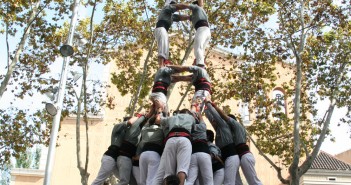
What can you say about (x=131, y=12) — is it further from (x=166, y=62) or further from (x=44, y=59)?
(x=166, y=62)

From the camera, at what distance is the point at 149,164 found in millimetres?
6355

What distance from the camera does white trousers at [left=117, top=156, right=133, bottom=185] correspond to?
6.71 metres

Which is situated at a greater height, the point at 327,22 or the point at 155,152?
the point at 327,22

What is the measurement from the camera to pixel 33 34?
1490 centimetres

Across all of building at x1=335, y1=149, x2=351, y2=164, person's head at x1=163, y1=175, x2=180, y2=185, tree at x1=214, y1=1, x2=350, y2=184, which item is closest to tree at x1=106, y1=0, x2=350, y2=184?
tree at x1=214, y1=1, x2=350, y2=184

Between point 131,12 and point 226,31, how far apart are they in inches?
141

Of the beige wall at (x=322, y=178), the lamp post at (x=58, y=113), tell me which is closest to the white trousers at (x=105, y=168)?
the lamp post at (x=58, y=113)

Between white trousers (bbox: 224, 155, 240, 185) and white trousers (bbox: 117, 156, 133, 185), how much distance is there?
1567 millimetres

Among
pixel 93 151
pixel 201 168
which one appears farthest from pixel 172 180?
pixel 93 151

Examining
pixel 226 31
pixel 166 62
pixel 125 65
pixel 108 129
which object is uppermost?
pixel 226 31

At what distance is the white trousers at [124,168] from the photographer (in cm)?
671

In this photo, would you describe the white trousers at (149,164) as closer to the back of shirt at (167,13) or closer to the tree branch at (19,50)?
the back of shirt at (167,13)

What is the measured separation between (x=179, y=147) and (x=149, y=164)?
63 centimetres

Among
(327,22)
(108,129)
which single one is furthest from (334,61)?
(108,129)
